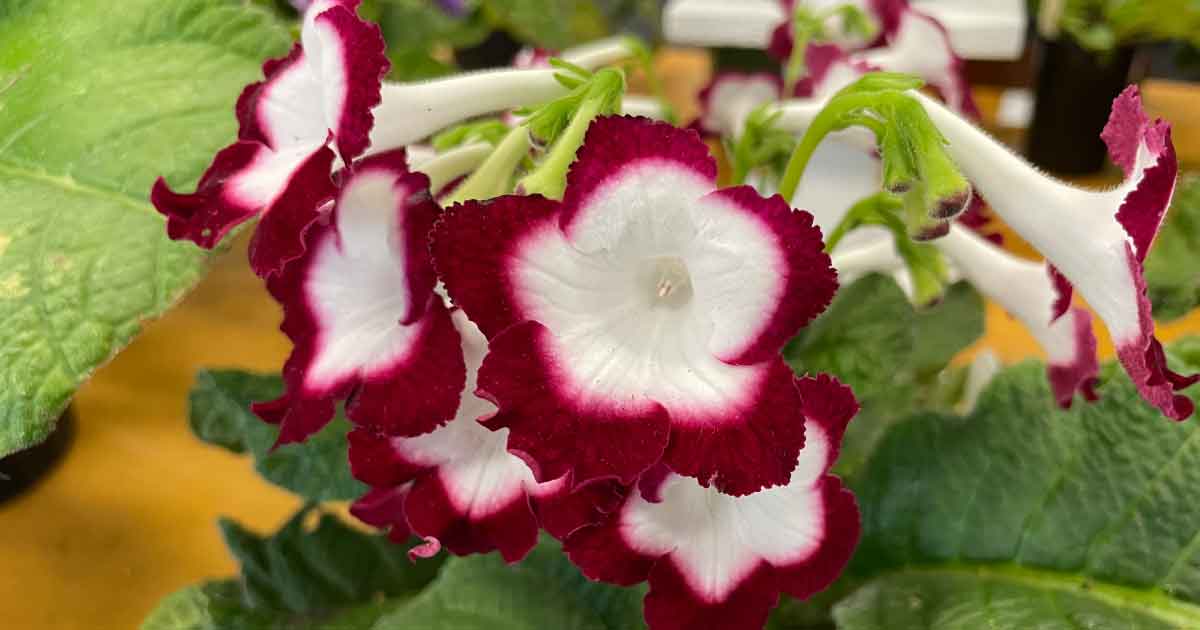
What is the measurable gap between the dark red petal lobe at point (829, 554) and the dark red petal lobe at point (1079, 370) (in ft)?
0.40

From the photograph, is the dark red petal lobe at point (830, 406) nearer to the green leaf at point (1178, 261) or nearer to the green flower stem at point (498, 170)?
the green flower stem at point (498, 170)

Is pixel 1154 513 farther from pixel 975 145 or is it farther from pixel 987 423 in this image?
pixel 975 145

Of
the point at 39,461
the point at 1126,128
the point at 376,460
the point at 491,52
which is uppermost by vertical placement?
the point at 1126,128

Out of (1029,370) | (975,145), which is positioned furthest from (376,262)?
(1029,370)

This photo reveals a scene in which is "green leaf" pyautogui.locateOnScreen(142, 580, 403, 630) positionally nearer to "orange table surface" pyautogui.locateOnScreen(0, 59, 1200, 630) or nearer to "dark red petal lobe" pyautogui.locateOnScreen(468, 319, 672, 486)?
"orange table surface" pyautogui.locateOnScreen(0, 59, 1200, 630)

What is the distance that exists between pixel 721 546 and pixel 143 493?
47 cm

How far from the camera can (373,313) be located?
34cm

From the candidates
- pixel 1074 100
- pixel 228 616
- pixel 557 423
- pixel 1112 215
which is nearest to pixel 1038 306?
pixel 1112 215

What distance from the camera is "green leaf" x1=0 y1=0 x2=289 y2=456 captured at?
0.32m

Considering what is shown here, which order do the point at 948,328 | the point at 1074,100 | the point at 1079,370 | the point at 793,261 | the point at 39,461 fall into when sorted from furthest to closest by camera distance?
the point at 1074,100, the point at 39,461, the point at 948,328, the point at 1079,370, the point at 793,261

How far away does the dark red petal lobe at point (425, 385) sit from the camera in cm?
33

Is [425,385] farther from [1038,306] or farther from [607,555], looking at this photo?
[1038,306]

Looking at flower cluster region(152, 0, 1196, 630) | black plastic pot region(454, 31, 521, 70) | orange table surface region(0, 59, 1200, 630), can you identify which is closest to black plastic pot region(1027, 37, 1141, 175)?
orange table surface region(0, 59, 1200, 630)

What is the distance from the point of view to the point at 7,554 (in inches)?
24.6
